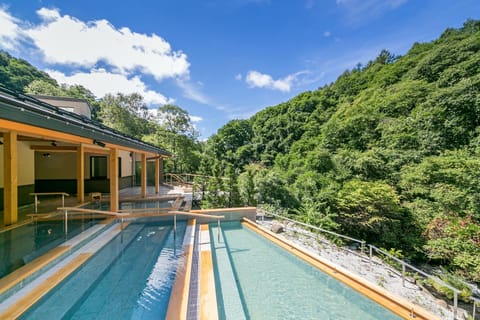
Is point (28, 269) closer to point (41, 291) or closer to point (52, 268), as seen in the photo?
point (52, 268)

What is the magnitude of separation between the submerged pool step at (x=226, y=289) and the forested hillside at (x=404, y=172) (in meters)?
5.03

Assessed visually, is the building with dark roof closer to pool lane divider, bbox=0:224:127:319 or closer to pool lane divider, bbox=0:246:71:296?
pool lane divider, bbox=0:224:127:319

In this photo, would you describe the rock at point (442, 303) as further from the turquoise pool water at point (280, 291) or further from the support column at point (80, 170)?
the support column at point (80, 170)

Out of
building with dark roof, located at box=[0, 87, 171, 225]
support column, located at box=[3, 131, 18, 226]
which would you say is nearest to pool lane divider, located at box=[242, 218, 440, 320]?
building with dark roof, located at box=[0, 87, 171, 225]

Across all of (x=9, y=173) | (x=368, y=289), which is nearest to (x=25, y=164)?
(x=9, y=173)

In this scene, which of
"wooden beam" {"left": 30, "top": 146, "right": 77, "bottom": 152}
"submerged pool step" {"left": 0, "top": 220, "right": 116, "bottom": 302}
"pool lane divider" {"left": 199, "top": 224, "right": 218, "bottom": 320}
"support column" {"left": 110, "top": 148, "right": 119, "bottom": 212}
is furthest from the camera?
"wooden beam" {"left": 30, "top": 146, "right": 77, "bottom": 152}

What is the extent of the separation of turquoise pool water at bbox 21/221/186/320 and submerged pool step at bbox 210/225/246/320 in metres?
0.83

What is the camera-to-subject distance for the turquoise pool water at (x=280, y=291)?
3031mm

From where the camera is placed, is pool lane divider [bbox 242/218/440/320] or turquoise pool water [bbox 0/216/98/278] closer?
pool lane divider [bbox 242/218/440/320]

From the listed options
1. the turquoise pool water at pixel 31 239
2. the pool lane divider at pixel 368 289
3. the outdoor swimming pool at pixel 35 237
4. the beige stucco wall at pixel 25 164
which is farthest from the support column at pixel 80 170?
the pool lane divider at pixel 368 289

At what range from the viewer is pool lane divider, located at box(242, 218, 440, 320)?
287 cm

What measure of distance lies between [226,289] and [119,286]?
1790 mm

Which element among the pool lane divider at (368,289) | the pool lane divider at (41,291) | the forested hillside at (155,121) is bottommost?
the pool lane divider at (368,289)

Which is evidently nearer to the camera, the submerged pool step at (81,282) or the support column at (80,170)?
the submerged pool step at (81,282)
